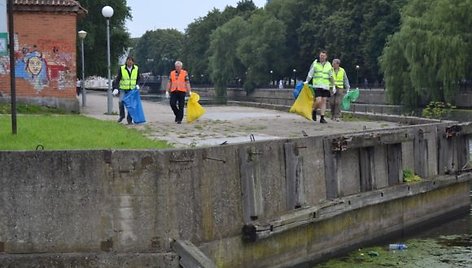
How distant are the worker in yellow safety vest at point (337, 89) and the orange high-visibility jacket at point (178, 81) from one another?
408 cm

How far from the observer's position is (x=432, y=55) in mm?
51812

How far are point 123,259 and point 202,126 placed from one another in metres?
8.48

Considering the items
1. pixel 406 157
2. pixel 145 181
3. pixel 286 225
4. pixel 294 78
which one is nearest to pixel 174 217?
pixel 145 181

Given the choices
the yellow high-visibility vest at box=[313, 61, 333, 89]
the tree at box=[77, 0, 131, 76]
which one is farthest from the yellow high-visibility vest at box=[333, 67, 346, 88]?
the tree at box=[77, 0, 131, 76]

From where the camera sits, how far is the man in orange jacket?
19312 mm

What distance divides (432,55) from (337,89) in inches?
1289

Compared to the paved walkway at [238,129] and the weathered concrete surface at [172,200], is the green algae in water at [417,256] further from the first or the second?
the paved walkway at [238,129]

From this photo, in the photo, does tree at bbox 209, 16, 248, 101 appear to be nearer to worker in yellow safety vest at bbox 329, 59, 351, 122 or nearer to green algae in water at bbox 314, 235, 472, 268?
worker in yellow safety vest at bbox 329, 59, 351, 122

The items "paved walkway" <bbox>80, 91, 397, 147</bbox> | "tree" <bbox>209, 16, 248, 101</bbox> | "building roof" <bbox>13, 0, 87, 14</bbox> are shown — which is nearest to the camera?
"paved walkway" <bbox>80, 91, 397, 147</bbox>

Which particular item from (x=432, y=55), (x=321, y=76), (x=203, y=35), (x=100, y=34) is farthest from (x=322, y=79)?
(x=203, y=35)

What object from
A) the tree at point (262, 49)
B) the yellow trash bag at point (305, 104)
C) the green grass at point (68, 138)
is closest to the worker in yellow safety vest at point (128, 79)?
the green grass at point (68, 138)

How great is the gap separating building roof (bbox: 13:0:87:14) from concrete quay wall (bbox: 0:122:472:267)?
1346 cm

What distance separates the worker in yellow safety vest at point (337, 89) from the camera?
69.0ft

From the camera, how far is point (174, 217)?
10719 millimetres
